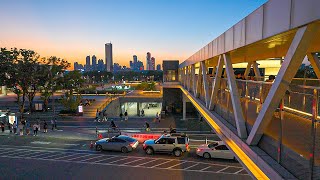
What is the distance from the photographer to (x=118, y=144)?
62.6 feet

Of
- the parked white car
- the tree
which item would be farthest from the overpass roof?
the tree

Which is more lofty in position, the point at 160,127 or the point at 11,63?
the point at 11,63

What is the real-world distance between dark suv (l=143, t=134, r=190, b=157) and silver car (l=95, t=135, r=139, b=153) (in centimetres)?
122

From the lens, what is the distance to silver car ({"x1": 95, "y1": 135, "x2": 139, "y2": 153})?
62.2 feet

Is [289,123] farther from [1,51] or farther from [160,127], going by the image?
[1,51]

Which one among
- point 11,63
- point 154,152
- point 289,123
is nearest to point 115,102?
point 11,63

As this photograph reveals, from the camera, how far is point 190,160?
56.0 ft

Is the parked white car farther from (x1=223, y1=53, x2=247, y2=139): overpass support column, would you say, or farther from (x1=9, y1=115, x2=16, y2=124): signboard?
(x1=9, y1=115, x2=16, y2=124): signboard

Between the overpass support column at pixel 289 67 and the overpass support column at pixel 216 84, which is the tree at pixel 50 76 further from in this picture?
the overpass support column at pixel 289 67

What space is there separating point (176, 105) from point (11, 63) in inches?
880

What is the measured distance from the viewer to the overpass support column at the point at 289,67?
2.98m

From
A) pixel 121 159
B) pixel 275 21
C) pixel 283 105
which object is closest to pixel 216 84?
pixel 283 105

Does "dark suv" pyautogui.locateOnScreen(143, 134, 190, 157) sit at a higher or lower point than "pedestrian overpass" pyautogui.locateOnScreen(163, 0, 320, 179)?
lower

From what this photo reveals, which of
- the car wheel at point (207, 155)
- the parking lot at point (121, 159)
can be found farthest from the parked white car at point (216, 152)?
the parking lot at point (121, 159)
